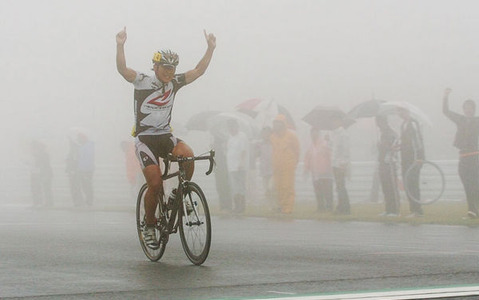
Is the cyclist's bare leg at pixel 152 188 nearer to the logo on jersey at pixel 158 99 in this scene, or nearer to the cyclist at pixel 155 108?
the cyclist at pixel 155 108

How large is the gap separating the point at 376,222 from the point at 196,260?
8028 millimetres

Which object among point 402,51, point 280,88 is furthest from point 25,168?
point 402,51

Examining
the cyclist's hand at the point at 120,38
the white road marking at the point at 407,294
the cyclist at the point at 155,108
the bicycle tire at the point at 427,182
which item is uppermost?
the cyclist's hand at the point at 120,38

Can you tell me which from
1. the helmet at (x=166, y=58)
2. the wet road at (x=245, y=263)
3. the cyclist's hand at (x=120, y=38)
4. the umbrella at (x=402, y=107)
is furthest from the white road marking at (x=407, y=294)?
the umbrella at (x=402, y=107)

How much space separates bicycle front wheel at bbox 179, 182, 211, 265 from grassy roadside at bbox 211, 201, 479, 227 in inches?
282

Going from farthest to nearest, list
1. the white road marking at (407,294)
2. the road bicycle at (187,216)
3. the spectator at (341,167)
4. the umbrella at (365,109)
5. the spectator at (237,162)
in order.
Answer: the umbrella at (365,109) → the spectator at (237,162) → the spectator at (341,167) → the road bicycle at (187,216) → the white road marking at (407,294)

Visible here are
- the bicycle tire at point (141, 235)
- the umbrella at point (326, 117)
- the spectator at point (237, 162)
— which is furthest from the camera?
the umbrella at point (326, 117)

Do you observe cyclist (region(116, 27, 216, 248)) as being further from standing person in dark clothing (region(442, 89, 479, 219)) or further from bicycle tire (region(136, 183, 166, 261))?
standing person in dark clothing (region(442, 89, 479, 219))

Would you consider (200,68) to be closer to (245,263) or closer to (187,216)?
(187,216)

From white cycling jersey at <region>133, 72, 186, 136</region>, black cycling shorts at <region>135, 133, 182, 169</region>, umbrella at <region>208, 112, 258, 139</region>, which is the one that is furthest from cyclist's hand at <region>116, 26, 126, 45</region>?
umbrella at <region>208, 112, 258, 139</region>

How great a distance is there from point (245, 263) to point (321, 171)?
9.99 metres

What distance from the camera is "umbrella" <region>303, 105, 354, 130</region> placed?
20.0 metres

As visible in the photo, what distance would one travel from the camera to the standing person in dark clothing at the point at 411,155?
1775 cm

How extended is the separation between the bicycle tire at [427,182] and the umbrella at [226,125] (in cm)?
285
